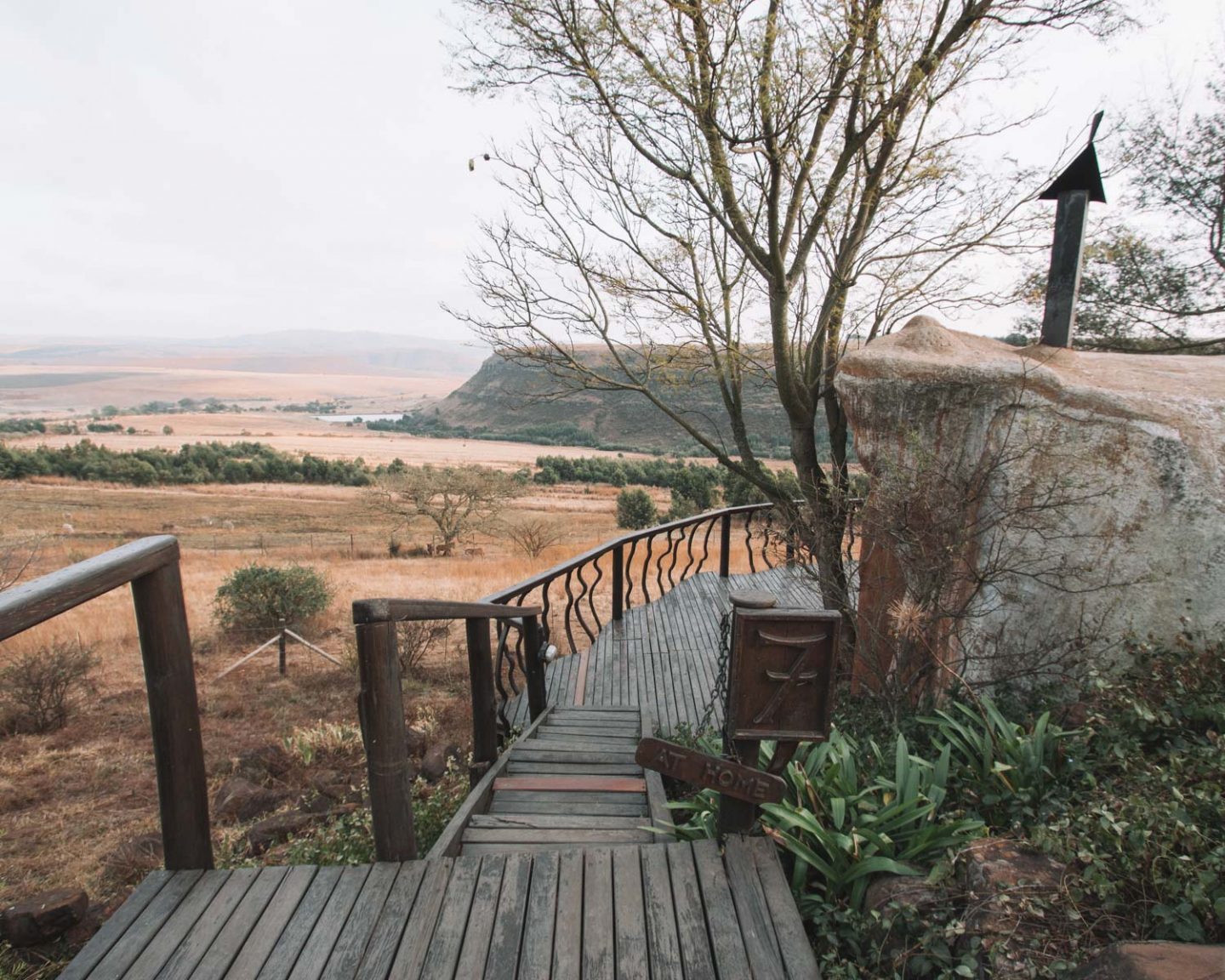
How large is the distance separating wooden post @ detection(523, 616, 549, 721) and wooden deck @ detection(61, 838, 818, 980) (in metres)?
1.94

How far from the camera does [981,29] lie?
530 cm

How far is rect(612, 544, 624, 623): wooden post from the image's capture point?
21.0ft

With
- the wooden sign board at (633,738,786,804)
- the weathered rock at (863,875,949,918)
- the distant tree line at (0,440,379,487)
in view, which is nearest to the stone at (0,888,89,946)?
the wooden sign board at (633,738,786,804)

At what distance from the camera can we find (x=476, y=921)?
1.88 m

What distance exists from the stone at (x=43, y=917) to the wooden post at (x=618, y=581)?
420 cm

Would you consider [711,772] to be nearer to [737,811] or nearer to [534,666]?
[737,811]

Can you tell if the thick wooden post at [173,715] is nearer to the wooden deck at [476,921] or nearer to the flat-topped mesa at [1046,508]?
Result: the wooden deck at [476,921]

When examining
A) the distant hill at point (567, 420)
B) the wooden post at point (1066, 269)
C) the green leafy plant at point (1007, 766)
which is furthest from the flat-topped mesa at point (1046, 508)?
the distant hill at point (567, 420)

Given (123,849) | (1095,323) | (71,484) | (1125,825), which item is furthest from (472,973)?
(71,484)

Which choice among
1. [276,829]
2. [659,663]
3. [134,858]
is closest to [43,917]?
[134,858]

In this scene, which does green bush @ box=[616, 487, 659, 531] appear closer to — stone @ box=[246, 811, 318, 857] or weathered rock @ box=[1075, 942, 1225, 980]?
stone @ box=[246, 811, 318, 857]

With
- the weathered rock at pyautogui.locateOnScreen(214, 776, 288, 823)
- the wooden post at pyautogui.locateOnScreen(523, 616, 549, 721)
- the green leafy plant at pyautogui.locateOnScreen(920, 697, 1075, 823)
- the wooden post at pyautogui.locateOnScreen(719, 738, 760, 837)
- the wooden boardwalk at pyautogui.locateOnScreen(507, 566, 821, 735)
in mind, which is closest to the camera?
the wooden post at pyautogui.locateOnScreen(719, 738, 760, 837)

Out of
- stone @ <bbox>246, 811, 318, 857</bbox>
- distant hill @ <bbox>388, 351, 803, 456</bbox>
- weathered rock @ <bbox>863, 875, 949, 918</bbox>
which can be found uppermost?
weathered rock @ <bbox>863, 875, 949, 918</bbox>

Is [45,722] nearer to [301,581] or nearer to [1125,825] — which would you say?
[301,581]
